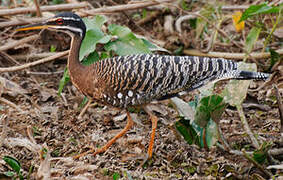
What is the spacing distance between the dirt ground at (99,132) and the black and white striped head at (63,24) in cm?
91

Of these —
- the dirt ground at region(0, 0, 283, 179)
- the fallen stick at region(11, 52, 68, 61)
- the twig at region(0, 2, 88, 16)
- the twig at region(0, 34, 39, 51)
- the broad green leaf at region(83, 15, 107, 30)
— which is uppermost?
the twig at region(0, 2, 88, 16)

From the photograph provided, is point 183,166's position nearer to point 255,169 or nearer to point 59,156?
point 255,169

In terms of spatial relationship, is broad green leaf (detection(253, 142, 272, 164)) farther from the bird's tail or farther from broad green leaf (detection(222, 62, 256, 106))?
the bird's tail

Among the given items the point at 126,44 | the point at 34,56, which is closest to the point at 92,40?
the point at 126,44

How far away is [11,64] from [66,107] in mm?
1190

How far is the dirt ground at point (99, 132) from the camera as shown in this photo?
407 centimetres

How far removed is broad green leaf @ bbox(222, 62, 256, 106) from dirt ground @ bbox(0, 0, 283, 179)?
49cm

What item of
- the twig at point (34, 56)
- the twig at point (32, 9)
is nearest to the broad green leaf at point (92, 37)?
the twig at point (32, 9)

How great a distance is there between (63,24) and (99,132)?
1272mm

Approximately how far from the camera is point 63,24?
4.52 meters

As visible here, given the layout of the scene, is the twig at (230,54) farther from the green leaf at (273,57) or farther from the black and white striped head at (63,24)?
the black and white striped head at (63,24)

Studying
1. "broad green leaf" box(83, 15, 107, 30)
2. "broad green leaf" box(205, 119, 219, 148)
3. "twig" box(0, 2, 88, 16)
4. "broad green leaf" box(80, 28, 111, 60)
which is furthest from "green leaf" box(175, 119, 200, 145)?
"twig" box(0, 2, 88, 16)

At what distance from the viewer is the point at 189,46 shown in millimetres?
6484

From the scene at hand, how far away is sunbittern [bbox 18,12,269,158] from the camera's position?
433 cm
